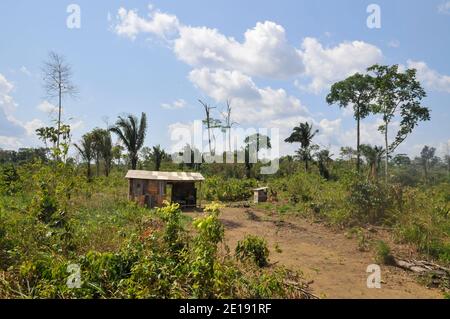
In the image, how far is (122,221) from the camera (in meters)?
9.55

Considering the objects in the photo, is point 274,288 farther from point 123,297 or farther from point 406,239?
point 406,239

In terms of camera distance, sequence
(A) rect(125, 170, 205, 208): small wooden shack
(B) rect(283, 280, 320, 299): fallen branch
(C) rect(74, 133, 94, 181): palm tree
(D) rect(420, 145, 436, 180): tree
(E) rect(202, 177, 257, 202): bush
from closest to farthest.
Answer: (B) rect(283, 280, 320, 299): fallen branch
(A) rect(125, 170, 205, 208): small wooden shack
(E) rect(202, 177, 257, 202): bush
(C) rect(74, 133, 94, 181): palm tree
(D) rect(420, 145, 436, 180): tree

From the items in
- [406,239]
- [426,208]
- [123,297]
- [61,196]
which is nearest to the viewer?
[123,297]

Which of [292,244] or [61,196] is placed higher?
[61,196]

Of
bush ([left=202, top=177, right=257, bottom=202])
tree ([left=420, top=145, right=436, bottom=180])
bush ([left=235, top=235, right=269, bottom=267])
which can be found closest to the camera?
bush ([left=235, top=235, right=269, bottom=267])

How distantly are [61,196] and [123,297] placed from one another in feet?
16.4

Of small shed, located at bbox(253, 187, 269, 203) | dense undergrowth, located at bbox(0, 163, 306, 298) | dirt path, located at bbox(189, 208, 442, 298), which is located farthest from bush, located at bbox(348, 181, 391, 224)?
dense undergrowth, located at bbox(0, 163, 306, 298)

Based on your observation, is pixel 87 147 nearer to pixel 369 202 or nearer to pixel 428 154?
pixel 369 202

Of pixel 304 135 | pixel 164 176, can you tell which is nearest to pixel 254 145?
pixel 304 135

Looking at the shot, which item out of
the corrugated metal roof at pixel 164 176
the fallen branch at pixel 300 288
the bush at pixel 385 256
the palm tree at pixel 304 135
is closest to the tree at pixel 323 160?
the palm tree at pixel 304 135

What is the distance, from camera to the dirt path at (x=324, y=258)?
6.15 metres

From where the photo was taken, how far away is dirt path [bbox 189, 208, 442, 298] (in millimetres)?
6148

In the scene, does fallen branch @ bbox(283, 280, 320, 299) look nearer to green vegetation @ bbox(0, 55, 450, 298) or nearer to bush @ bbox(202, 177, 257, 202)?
green vegetation @ bbox(0, 55, 450, 298)

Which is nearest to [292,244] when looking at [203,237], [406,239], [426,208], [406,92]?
[406,239]
